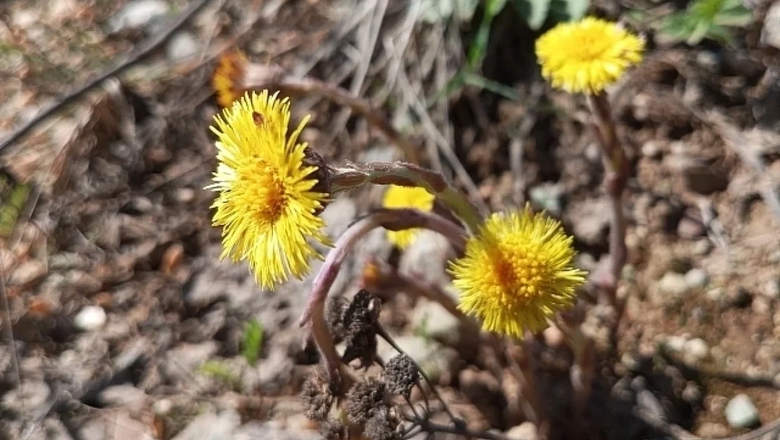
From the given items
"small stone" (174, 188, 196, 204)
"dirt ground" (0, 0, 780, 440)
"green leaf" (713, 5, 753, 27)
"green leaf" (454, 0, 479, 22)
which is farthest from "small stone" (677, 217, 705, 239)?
"small stone" (174, 188, 196, 204)

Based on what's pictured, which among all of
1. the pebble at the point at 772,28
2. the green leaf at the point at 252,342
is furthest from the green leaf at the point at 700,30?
the green leaf at the point at 252,342

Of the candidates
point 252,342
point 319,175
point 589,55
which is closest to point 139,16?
point 252,342

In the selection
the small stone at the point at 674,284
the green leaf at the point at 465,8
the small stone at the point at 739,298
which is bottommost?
the small stone at the point at 739,298

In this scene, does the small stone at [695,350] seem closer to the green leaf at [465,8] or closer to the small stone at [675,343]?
the small stone at [675,343]

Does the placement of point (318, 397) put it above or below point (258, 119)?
below

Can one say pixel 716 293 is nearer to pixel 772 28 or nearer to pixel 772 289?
pixel 772 289

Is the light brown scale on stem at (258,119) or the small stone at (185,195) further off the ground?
the small stone at (185,195)

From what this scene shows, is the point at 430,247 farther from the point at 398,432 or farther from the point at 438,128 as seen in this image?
the point at 398,432
